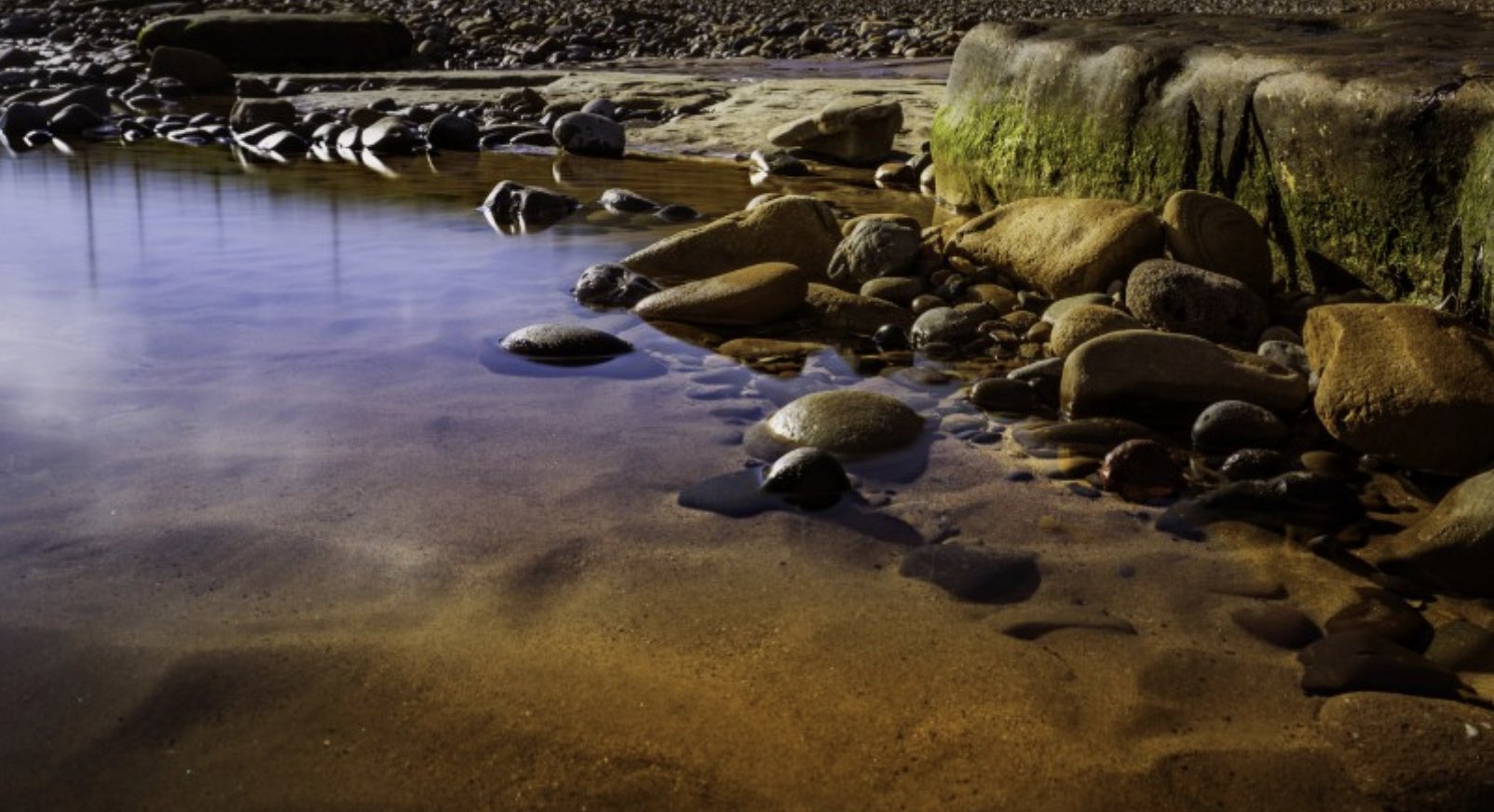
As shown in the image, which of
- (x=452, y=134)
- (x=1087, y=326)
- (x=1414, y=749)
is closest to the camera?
(x=1414, y=749)

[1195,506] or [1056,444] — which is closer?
[1195,506]

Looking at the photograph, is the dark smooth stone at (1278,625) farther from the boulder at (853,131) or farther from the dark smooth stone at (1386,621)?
the boulder at (853,131)

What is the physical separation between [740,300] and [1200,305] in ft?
4.19

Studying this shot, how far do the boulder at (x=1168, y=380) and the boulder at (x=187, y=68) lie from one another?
11.5 meters

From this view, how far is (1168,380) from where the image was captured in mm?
3129

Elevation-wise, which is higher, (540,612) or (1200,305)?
(1200,305)

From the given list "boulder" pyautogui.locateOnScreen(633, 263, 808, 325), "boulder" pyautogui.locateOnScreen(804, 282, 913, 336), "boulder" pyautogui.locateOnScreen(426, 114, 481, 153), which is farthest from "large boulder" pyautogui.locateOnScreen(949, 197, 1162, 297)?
"boulder" pyautogui.locateOnScreen(426, 114, 481, 153)

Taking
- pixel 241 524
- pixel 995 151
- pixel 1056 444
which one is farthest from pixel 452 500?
pixel 995 151

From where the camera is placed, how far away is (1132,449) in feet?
9.20

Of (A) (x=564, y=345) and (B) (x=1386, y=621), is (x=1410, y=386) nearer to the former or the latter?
(B) (x=1386, y=621)

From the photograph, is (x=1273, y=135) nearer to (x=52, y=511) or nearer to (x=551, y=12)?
(x=52, y=511)

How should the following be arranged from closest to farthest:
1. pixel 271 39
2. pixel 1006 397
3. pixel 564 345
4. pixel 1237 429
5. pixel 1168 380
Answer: pixel 1237 429, pixel 1168 380, pixel 1006 397, pixel 564 345, pixel 271 39

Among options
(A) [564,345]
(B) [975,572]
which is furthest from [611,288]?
(B) [975,572]

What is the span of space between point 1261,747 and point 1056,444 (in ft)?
3.98
